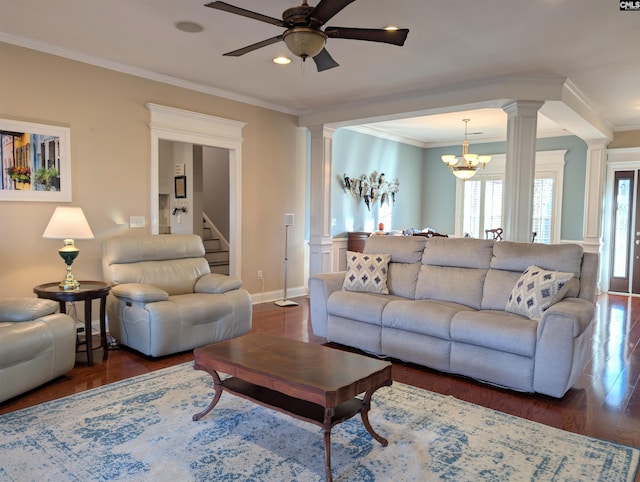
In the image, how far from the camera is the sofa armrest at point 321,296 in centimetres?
433

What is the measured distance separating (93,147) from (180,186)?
8.97 ft

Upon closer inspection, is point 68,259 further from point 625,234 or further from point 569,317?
point 625,234

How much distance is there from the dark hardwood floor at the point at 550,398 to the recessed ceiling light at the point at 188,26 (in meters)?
2.74

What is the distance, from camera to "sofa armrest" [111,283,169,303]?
379 cm

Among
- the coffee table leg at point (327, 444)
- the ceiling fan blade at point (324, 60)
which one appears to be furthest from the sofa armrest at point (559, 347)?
the ceiling fan blade at point (324, 60)

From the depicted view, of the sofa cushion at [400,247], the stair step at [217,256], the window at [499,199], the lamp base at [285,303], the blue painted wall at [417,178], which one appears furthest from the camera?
the window at [499,199]

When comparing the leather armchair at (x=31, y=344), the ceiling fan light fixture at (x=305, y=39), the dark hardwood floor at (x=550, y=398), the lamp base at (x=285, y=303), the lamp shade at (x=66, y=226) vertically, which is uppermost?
the ceiling fan light fixture at (x=305, y=39)

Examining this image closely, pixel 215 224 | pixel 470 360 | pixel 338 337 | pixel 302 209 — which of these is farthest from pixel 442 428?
pixel 215 224

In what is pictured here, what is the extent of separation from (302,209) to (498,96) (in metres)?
3.16

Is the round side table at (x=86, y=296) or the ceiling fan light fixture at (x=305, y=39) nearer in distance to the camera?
the ceiling fan light fixture at (x=305, y=39)

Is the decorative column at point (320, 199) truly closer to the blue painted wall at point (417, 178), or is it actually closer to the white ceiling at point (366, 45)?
the white ceiling at point (366, 45)

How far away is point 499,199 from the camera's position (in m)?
9.10

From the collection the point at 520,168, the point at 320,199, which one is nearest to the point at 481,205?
the point at 320,199

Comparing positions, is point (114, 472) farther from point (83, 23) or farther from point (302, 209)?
point (302, 209)
